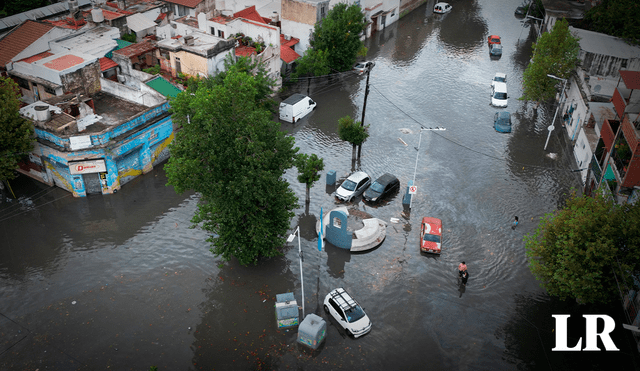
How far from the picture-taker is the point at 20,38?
43.1 meters

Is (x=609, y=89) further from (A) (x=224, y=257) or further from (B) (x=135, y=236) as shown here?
(B) (x=135, y=236)

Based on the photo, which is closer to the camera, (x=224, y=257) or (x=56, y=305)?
(x=56, y=305)

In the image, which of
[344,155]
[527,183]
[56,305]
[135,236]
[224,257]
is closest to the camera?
[56,305]

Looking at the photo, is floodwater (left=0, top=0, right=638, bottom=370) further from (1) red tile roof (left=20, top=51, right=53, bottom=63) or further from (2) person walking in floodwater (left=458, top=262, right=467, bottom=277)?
(1) red tile roof (left=20, top=51, right=53, bottom=63)

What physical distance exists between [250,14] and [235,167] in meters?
34.9

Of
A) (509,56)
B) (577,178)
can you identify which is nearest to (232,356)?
(577,178)

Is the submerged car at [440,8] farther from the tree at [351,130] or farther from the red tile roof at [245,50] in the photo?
the tree at [351,130]

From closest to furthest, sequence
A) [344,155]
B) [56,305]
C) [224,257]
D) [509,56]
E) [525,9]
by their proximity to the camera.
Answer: [56,305]
[224,257]
[344,155]
[509,56]
[525,9]

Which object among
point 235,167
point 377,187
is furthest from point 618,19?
point 235,167

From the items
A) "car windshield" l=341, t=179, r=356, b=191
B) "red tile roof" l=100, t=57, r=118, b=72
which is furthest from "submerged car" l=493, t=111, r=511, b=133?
"red tile roof" l=100, t=57, r=118, b=72

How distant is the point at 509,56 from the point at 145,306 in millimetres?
58513

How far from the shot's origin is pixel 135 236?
32562mm

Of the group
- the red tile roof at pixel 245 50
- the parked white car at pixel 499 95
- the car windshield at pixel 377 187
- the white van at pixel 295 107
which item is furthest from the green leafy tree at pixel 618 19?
the red tile roof at pixel 245 50

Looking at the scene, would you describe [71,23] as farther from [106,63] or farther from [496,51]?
[496,51]
